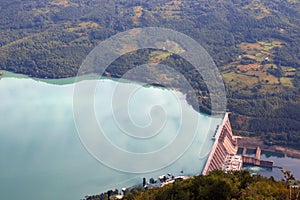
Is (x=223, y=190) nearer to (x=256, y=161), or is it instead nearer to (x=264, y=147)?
(x=256, y=161)

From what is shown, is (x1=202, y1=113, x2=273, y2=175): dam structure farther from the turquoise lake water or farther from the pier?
the turquoise lake water

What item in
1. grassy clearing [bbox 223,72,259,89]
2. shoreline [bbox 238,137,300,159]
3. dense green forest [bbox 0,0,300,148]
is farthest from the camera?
grassy clearing [bbox 223,72,259,89]

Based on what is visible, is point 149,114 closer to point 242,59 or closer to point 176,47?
point 176,47

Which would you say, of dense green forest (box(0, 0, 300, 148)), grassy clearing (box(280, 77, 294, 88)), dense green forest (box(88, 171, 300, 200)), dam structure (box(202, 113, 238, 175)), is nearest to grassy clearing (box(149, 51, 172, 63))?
dense green forest (box(0, 0, 300, 148))

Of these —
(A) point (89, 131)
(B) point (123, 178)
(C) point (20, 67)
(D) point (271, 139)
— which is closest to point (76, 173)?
(B) point (123, 178)

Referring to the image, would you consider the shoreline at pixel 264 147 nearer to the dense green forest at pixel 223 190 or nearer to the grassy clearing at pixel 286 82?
the grassy clearing at pixel 286 82

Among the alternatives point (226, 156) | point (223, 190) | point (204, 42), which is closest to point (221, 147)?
point (226, 156)
